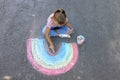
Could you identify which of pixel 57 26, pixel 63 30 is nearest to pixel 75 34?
pixel 63 30

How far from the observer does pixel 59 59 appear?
382 centimetres

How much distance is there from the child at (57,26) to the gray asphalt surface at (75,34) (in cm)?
12

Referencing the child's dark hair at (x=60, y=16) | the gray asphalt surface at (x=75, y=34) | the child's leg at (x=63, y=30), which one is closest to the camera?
the gray asphalt surface at (x=75, y=34)

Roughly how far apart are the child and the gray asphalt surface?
12 centimetres

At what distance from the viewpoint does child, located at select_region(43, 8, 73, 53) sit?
3932 millimetres

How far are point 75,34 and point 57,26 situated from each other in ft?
1.02

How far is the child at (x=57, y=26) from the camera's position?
3932 millimetres

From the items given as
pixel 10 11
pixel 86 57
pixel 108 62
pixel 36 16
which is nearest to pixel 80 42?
pixel 86 57

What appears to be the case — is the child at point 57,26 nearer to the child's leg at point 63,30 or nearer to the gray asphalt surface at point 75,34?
the child's leg at point 63,30

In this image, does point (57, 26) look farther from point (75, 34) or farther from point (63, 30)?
point (75, 34)

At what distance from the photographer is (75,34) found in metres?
4.14

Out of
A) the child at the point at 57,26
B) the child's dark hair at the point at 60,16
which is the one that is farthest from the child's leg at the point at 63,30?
the child's dark hair at the point at 60,16

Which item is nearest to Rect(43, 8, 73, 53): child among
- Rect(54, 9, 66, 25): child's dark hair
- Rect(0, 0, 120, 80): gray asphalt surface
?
Rect(54, 9, 66, 25): child's dark hair

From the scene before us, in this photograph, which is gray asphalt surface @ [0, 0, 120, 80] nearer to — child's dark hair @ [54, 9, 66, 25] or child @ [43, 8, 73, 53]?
child @ [43, 8, 73, 53]
